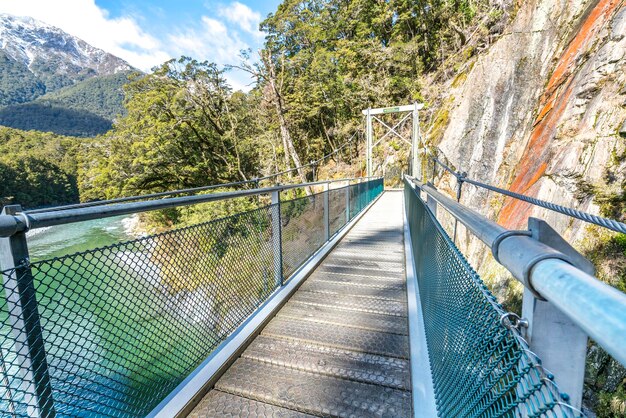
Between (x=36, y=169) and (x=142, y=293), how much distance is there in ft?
114

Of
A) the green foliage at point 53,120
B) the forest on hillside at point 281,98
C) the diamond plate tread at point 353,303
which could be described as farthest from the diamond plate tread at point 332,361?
the green foliage at point 53,120

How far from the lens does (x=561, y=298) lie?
337 mm

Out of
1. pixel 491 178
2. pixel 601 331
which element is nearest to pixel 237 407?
pixel 601 331

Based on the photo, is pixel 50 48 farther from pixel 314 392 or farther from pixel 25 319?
pixel 314 392

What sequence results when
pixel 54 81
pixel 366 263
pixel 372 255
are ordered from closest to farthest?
pixel 366 263
pixel 372 255
pixel 54 81

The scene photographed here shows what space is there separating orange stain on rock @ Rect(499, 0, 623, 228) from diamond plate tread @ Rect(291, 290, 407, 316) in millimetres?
2096

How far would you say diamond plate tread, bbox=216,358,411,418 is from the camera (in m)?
1.16

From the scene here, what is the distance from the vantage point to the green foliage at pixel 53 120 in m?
55.5

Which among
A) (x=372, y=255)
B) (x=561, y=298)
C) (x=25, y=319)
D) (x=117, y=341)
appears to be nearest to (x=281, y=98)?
(x=372, y=255)

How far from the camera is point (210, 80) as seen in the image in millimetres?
13273

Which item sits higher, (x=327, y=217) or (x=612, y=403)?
(x=327, y=217)

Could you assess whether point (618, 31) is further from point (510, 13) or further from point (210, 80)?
point (210, 80)

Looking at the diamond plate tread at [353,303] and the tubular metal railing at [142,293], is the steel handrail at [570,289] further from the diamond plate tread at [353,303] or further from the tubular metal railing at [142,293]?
the diamond plate tread at [353,303]

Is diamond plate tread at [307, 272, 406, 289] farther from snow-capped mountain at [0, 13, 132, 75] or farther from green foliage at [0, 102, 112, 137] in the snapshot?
snow-capped mountain at [0, 13, 132, 75]
